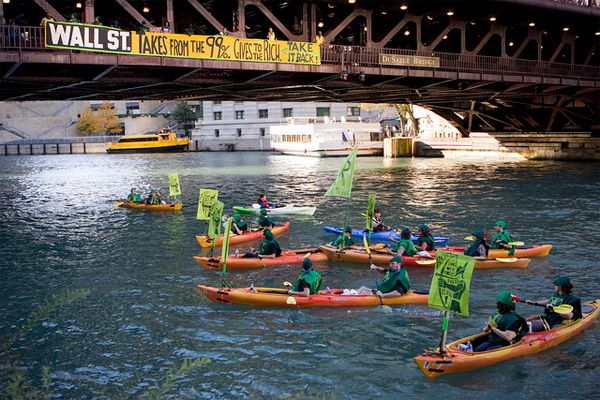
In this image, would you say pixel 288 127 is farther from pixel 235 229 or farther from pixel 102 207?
pixel 235 229

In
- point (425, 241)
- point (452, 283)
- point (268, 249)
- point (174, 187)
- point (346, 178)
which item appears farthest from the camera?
point (174, 187)

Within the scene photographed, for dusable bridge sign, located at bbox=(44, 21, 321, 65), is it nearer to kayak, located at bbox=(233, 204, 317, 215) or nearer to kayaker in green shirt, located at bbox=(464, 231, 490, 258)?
kayak, located at bbox=(233, 204, 317, 215)

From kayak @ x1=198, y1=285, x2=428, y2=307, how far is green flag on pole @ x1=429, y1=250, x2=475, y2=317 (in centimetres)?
453

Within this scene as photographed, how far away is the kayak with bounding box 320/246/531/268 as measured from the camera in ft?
67.7

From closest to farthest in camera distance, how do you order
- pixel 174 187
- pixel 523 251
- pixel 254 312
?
pixel 254 312
pixel 523 251
pixel 174 187

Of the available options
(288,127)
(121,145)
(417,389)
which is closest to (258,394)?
(417,389)

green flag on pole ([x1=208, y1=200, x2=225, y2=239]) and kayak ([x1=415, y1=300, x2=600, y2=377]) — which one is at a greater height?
green flag on pole ([x1=208, y1=200, x2=225, y2=239])

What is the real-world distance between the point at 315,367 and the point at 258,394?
5.18 feet

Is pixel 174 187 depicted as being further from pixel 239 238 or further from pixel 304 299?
pixel 304 299

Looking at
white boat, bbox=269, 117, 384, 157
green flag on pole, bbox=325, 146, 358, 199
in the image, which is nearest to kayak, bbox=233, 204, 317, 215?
green flag on pole, bbox=325, 146, 358, 199

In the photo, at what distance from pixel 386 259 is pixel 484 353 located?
8.73 metres

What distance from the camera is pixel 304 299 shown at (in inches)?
646

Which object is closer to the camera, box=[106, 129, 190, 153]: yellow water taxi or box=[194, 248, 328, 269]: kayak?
box=[194, 248, 328, 269]: kayak

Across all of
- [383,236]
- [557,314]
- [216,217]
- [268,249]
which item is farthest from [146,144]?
[557,314]
